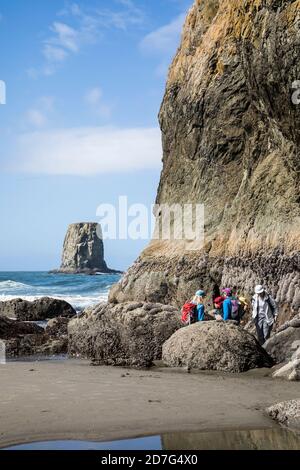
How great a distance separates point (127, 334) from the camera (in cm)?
1507

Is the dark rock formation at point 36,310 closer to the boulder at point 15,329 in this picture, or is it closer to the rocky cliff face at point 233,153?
the rocky cliff face at point 233,153

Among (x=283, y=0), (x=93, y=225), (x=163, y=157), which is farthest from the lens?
(x=93, y=225)

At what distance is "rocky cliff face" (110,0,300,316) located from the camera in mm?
21750

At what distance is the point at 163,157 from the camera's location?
38031 mm

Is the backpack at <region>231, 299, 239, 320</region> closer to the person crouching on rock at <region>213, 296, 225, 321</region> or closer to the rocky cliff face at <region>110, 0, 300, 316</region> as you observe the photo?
the person crouching on rock at <region>213, 296, 225, 321</region>

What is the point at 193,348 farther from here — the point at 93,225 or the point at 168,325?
the point at 93,225

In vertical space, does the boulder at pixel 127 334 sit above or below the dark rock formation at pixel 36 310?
above

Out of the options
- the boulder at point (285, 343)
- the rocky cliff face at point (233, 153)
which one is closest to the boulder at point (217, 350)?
the boulder at point (285, 343)

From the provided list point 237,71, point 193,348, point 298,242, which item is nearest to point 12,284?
point 237,71

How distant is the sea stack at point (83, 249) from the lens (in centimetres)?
13750

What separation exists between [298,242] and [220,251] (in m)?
5.74

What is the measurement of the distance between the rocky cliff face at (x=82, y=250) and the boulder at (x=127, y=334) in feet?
394

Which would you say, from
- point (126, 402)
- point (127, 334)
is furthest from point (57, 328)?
point (126, 402)

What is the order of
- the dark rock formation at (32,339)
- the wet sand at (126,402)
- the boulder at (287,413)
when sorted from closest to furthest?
the wet sand at (126,402) < the boulder at (287,413) < the dark rock formation at (32,339)
